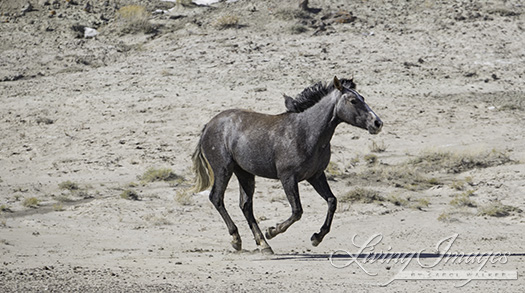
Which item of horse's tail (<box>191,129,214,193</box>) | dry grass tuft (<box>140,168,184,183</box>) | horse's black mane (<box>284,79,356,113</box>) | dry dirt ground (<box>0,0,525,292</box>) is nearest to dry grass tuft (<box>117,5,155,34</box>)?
dry dirt ground (<box>0,0,525,292</box>)

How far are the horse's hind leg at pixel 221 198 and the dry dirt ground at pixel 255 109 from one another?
0.28 m

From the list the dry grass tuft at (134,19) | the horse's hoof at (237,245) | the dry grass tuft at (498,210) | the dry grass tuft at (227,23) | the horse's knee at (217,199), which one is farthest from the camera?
the dry grass tuft at (134,19)

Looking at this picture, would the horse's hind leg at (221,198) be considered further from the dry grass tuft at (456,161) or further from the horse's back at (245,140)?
the dry grass tuft at (456,161)

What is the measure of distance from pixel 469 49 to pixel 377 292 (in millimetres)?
16824

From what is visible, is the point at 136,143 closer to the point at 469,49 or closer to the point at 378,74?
the point at 378,74

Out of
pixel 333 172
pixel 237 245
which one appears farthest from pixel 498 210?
pixel 237 245

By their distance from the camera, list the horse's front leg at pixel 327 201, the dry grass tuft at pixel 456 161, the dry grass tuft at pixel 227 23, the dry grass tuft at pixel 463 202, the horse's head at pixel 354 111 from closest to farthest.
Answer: the horse's head at pixel 354 111
the horse's front leg at pixel 327 201
the dry grass tuft at pixel 463 202
the dry grass tuft at pixel 456 161
the dry grass tuft at pixel 227 23

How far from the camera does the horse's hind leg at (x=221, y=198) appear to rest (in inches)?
455

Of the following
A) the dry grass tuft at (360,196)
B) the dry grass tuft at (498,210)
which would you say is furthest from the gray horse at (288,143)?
the dry grass tuft at (498,210)

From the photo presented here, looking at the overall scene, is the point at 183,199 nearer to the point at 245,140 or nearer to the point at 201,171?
the point at 201,171

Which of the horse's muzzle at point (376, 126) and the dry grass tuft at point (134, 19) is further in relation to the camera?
the dry grass tuft at point (134, 19)

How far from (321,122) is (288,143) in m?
0.53

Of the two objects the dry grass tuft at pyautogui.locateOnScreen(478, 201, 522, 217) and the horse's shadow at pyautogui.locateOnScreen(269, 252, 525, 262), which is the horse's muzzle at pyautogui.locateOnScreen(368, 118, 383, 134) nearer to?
the horse's shadow at pyautogui.locateOnScreen(269, 252, 525, 262)

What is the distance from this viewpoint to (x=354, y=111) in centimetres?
1048
